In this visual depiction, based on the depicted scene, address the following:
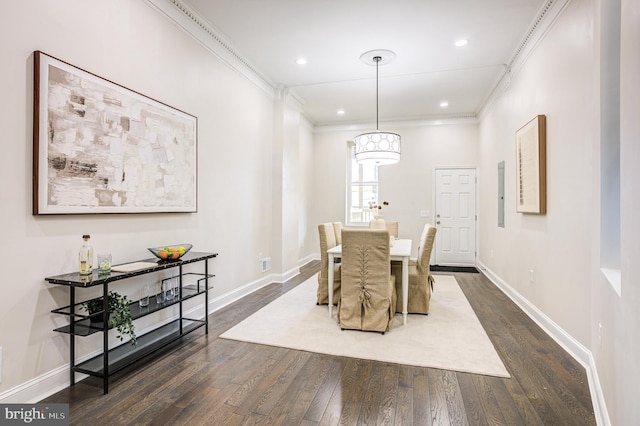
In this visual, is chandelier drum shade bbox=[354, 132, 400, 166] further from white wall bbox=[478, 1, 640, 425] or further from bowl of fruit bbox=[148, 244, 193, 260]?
bowl of fruit bbox=[148, 244, 193, 260]

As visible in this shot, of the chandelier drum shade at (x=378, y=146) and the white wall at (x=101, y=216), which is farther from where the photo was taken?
the chandelier drum shade at (x=378, y=146)

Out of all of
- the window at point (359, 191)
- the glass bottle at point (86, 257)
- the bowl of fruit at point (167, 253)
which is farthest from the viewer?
the window at point (359, 191)

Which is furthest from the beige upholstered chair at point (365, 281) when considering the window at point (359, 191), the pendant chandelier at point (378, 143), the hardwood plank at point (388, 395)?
the window at point (359, 191)

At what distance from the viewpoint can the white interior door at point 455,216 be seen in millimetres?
6500

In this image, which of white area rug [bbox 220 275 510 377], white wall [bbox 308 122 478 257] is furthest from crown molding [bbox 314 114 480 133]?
white area rug [bbox 220 275 510 377]

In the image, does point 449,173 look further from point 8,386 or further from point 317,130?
point 8,386

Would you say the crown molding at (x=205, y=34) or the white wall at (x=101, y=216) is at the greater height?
the crown molding at (x=205, y=34)

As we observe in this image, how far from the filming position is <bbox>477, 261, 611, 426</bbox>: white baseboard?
1738 mm

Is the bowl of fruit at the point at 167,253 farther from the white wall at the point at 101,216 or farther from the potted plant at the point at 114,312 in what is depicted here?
the potted plant at the point at 114,312

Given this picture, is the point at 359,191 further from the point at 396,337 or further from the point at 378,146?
the point at 396,337

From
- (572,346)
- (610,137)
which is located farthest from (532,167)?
(572,346)

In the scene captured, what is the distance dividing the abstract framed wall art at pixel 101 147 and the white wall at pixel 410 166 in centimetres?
435

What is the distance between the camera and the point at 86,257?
2.05 metres

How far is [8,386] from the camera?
178 centimetres
